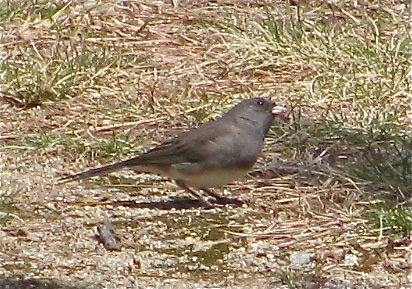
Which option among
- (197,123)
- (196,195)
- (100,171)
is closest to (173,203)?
(196,195)

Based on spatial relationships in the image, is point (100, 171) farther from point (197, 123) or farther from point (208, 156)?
point (197, 123)

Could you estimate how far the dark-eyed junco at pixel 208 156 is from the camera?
518cm

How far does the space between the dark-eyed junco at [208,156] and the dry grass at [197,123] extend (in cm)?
14

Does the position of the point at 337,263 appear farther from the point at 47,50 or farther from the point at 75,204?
the point at 47,50

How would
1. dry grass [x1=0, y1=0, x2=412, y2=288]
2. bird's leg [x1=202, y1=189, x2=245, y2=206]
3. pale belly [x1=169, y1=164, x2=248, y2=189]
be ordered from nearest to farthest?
1. dry grass [x1=0, y1=0, x2=412, y2=288]
2. pale belly [x1=169, y1=164, x2=248, y2=189]
3. bird's leg [x1=202, y1=189, x2=245, y2=206]

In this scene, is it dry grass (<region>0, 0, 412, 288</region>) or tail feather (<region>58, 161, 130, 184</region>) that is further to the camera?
tail feather (<region>58, 161, 130, 184</region>)

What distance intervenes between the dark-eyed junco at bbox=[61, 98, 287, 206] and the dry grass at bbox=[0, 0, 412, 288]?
139 mm

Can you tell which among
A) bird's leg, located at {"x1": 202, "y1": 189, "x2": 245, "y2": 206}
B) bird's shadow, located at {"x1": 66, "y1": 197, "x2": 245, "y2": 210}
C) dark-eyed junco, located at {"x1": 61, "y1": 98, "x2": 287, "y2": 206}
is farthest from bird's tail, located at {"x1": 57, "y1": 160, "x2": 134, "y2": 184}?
bird's leg, located at {"x1": 202, "y1": 189, "x2": 245, "y2": 206}

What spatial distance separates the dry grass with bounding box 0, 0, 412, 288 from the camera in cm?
457

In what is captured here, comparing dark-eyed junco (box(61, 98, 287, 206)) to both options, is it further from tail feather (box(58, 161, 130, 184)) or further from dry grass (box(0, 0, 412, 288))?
dry grass (box(0, 0, 412, 288))

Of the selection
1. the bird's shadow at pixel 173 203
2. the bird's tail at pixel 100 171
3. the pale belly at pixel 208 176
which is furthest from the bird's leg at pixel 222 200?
the bird's tail at pixel 100 171

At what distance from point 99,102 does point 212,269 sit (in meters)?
2.20

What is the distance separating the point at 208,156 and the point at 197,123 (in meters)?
0.98

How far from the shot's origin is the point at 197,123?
6207 millimetres
